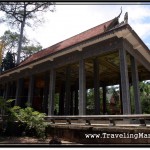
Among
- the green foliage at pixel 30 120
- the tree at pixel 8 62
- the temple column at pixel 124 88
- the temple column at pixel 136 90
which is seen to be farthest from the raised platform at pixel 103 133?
the tree at pixel 8 62

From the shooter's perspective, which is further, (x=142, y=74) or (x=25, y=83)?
(x=25, y=83)

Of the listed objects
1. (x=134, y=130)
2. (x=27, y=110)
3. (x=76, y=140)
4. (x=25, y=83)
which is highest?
(x=25, y=83)

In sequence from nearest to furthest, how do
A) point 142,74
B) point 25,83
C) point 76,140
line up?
point 76,140
point 142,74
point 25,83

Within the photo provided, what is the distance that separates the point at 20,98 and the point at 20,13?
11833mm

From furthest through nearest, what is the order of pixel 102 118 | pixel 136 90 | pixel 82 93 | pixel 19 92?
pixel 19 92
pixel 136 90
pixel 82 93
pixel 102 118

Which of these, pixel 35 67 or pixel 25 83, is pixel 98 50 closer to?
pixel 35 67

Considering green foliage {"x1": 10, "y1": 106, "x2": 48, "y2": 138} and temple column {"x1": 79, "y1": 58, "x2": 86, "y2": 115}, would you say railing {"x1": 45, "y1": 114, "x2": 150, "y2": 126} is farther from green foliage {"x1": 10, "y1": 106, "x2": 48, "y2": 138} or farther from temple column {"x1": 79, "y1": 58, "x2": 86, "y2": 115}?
temple column {"x1": 79, "y1": 58, "x2": 86, "y2": 115}

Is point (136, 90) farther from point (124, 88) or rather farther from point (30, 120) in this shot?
point (30, 120)

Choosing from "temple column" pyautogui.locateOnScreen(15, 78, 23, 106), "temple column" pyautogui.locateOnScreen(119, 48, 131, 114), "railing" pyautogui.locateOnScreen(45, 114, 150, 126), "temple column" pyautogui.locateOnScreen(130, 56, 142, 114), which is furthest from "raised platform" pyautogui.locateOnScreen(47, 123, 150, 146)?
"temple column" pyautogui.locateOnScreen(15, 78, 23, 106)

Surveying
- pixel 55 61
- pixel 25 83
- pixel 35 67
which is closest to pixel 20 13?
pixel 25 83

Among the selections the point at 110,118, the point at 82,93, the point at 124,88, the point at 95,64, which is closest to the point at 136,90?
the point at 124,88

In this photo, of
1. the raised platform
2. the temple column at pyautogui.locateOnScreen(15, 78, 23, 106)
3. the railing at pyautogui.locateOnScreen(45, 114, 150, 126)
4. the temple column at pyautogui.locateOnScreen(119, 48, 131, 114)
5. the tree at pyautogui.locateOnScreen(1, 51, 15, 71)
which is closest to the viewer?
the raised platform

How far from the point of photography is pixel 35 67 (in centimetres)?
1614

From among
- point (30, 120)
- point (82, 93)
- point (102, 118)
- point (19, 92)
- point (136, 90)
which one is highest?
point (19, 92)
